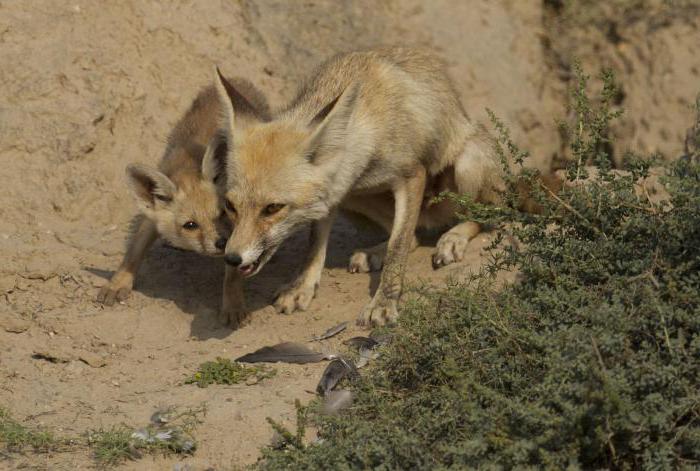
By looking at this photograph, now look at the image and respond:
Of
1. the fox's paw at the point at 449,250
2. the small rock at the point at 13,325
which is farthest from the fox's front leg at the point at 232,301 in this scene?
the fox's paw at the point at 449,250

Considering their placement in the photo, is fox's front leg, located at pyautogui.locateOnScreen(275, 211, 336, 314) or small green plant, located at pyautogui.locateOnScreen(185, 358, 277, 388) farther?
fox's front leg, located at pyautogui.locateOnScreen(275, 211, 336, 314)

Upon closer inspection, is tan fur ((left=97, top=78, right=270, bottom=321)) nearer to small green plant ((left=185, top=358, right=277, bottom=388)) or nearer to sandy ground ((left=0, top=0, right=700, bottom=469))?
sandy ground ((left=0, top=0, right=700, bottom=469))

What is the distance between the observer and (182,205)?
6.28 metres

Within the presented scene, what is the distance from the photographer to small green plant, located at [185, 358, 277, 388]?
5.30m

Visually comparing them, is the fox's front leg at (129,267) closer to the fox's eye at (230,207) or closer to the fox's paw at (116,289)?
the fox's paw at (116,289)

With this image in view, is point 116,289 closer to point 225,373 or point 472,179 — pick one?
point 225,373

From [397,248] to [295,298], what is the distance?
764 mm

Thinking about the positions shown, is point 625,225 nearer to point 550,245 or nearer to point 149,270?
point 550,245

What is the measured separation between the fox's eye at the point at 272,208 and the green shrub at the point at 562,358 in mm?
1096

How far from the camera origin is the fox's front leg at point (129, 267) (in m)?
6.37

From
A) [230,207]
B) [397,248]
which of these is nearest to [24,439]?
[230,207]

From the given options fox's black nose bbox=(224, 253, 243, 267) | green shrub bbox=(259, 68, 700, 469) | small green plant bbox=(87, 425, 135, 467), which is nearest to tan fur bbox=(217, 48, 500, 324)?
fox's black nose bbox=(224, 253, 243, 267)

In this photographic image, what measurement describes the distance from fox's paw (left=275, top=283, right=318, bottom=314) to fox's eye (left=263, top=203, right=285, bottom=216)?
106 cm

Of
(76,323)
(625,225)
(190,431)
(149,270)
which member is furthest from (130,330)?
(625,225)
